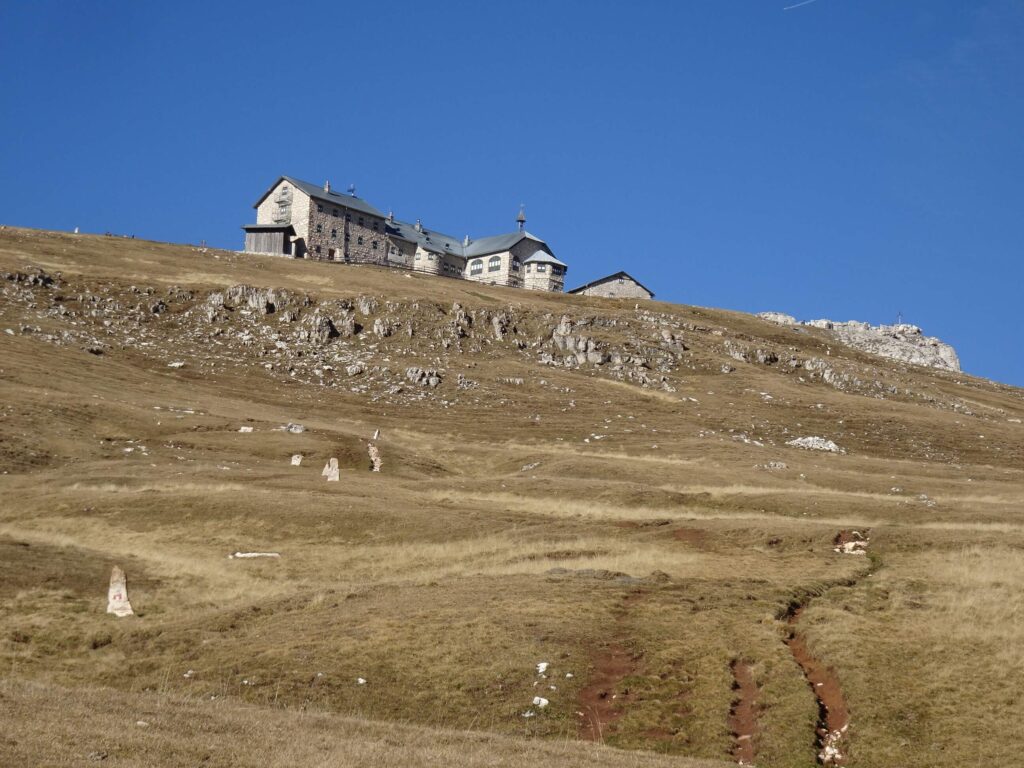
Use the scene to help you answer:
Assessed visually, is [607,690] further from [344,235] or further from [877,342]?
[877,342]

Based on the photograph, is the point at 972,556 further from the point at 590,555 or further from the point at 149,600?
the point at 149,600

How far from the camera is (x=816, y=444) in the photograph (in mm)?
103312

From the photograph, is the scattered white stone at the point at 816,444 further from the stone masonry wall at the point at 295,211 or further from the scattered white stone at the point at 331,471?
the stone masonry wall at the point at 295,211

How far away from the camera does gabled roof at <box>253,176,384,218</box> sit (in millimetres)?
177875

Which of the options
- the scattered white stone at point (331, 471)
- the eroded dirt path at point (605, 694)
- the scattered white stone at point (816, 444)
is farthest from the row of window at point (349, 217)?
the eroded dirt path at point (605, 694)

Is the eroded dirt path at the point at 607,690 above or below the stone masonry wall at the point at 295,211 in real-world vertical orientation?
below

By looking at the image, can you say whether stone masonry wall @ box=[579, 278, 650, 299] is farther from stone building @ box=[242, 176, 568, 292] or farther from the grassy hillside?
the grassy hillside

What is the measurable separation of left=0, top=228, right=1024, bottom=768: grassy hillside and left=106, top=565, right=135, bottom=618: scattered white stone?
2.01 ft

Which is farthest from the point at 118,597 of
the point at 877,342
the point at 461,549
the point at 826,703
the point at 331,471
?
the point at 877,342

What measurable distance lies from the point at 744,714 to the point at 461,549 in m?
24.7

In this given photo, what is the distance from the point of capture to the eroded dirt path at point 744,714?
1080 inches

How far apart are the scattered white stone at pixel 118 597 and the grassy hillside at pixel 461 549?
612 mm

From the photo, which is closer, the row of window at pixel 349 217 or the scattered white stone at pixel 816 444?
the scattered white stone at pixel 816 444

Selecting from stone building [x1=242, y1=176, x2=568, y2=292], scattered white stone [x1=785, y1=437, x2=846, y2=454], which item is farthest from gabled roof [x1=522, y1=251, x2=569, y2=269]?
scattered white stone [x1=785, y1=437, x2=846, y2=454]
